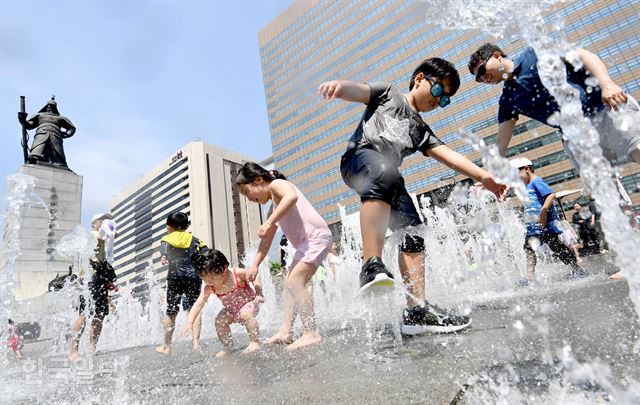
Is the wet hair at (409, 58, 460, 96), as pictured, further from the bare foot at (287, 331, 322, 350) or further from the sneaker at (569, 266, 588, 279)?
the sneaker at (569, 266, 588, 279)

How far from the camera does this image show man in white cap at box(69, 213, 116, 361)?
13.7 feet

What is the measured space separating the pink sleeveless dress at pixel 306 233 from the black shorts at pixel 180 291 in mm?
1831

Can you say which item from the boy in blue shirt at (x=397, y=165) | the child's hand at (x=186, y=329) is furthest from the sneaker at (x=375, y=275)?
the child's hand at (x=186, y=329)

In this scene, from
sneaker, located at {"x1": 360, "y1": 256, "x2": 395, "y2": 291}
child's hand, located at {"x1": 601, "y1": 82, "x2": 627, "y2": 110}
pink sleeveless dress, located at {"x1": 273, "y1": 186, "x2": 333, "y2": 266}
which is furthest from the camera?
pink sleeveless dress, located at {"x1": 273, "y1": 186, "x2": 333, "y2": 266}

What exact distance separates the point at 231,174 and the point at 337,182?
38554 mm

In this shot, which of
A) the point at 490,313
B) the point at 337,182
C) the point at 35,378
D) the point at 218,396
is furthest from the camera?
the point at 337,182

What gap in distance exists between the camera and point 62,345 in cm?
720

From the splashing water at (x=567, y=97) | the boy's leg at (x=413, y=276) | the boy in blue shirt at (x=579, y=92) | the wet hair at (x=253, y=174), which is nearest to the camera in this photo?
the splashing water at (x=567, y=97)

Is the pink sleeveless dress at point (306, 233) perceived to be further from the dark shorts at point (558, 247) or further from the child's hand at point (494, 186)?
the dark shorts at point (558, 247)

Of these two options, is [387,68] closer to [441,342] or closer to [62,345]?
[62,345]

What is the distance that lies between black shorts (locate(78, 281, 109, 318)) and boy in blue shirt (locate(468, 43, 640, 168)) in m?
4.33

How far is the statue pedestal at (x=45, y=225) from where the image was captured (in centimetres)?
926

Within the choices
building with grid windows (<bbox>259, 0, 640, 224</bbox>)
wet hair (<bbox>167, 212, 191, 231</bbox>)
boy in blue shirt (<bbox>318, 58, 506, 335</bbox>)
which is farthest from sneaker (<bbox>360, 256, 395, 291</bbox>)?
building with grid windows (<bbox>259, 0, 640, 224</bbox>)

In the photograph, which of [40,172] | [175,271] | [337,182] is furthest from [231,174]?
[175,271]
